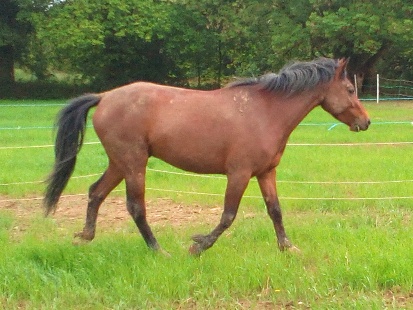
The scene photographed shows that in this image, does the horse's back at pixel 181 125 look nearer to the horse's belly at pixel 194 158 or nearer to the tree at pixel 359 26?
the horse's belly at pixel 194 158

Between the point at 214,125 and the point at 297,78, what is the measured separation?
3.21 ft

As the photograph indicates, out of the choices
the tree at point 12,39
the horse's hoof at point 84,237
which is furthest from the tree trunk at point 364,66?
the horse's hoof at point 84,237

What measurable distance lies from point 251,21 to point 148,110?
2936 cm

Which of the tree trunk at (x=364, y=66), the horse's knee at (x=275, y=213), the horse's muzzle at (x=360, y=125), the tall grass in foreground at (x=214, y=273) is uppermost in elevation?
the horse's muzzle at (x=360, y=125)

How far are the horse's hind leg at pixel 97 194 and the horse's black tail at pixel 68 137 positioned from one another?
0.33 meters

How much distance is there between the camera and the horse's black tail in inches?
260

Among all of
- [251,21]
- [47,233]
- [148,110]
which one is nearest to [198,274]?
[148,110]

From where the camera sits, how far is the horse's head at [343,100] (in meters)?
6.51

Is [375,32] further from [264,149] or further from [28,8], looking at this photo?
[264,149]

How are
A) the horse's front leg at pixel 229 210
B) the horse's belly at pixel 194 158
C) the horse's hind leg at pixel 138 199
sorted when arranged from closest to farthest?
the horse's front leg at pixel 229 210
the horse's belly at pixel 194 158
the horse's hind leg at pixel 138 199

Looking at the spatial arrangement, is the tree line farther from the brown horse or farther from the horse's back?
the horse's back

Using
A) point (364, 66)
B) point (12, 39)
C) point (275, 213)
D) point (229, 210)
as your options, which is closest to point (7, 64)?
point (12, 39)

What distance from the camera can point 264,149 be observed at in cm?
608

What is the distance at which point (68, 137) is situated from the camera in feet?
21.7
